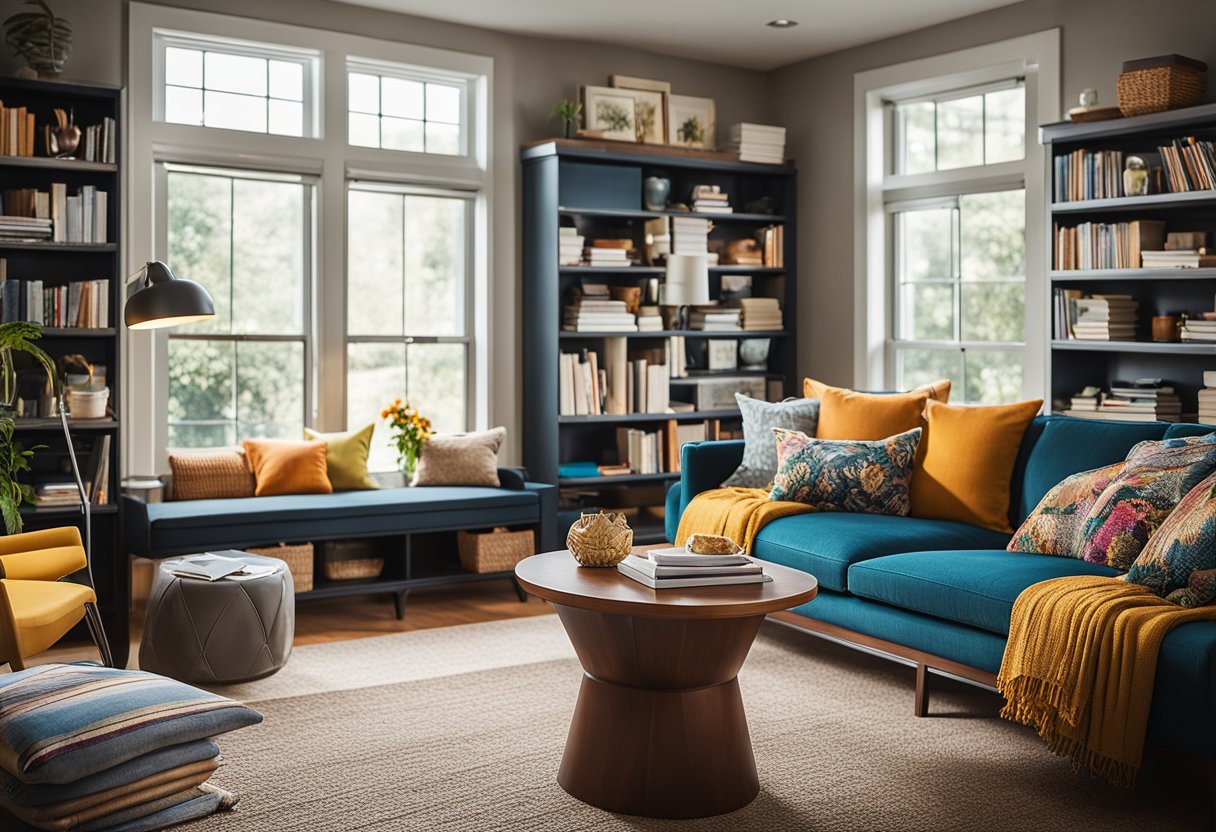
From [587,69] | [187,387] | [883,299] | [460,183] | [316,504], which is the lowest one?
[316,504]

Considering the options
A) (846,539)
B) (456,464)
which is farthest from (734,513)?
(456,464)

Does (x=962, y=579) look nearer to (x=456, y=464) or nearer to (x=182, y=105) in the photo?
(x=456, y=464)

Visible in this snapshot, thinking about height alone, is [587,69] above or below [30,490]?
above

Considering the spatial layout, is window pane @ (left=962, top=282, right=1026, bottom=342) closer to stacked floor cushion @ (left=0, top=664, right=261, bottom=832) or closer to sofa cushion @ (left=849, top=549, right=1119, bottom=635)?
sofa cushion @ (left=849, top=549, right=1119, bottom=635)

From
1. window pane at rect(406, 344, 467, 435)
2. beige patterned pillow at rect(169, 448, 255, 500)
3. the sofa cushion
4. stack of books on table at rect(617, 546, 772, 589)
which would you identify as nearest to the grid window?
window pane at rect(406, 344, 467, 435)

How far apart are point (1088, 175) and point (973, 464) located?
1.68m

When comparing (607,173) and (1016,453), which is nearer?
(1016,453)

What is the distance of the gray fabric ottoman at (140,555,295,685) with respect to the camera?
13.6ft

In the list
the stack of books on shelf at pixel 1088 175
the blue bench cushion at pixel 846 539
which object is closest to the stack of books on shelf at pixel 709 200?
the stack of books on shelf at pixel 1088 175

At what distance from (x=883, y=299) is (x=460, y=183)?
246 centimetres

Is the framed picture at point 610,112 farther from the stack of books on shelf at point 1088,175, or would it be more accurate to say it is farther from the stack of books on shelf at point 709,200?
the stack of books on shelf at point 1088,175

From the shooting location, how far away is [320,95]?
232 inches

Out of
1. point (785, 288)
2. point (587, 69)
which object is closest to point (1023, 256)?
point (785, 288)

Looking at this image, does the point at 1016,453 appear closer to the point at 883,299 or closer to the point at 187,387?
the point at 883,299
